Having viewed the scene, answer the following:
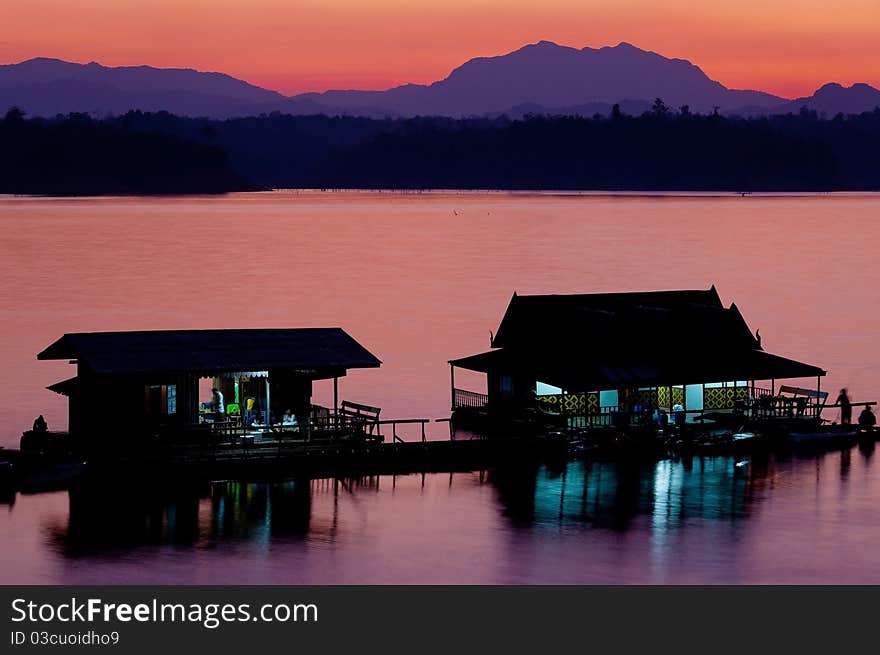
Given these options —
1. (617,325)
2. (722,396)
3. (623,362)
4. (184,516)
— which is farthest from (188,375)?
(722,396)

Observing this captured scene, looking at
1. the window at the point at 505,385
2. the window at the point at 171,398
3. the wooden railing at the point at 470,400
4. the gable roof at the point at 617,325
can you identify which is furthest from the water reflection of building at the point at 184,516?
the gable roof at the point at 617,325

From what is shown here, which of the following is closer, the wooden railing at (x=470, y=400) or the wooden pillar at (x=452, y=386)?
the wooden pillar at (x=452, y=386)

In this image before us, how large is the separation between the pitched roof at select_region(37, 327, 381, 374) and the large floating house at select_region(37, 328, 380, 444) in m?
0.03

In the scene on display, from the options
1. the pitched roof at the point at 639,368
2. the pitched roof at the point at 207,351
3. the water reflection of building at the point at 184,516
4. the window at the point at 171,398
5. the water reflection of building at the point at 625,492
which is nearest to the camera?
the water reflection of building at the point at 184,516

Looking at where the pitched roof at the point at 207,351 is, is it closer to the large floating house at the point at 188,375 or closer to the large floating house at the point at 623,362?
the large floating house at the point at 188,375

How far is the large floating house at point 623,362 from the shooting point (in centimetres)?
5419

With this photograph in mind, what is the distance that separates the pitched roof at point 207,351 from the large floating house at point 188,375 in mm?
32

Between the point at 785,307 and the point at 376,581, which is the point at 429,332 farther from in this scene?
the point at 376,581

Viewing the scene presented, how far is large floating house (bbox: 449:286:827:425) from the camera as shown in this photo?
178 feet

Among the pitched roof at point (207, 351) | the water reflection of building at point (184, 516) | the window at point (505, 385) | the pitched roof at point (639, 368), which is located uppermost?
the pitched roof at point (207, 351)

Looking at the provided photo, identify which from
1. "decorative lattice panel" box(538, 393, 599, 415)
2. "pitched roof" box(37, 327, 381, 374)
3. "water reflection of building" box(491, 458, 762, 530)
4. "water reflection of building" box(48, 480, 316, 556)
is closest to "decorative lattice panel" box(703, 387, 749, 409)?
"water reflection of building" box(491, 458, 762, 530)

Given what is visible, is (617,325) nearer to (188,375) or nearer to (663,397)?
(663,397)
